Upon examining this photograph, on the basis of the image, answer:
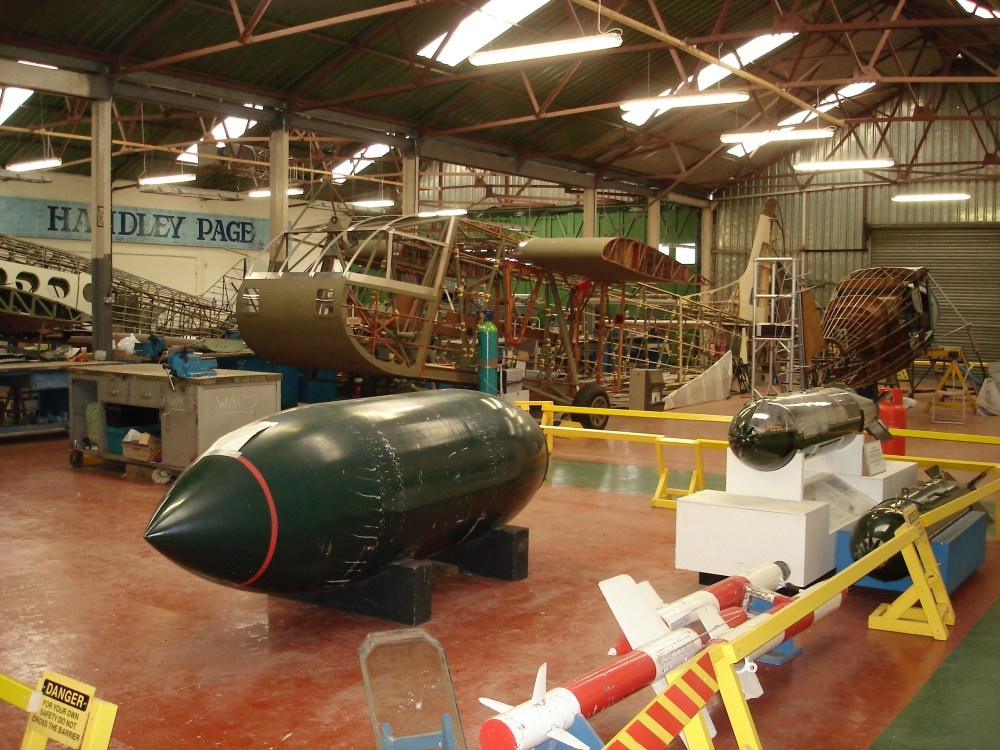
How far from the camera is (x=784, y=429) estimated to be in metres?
6.03

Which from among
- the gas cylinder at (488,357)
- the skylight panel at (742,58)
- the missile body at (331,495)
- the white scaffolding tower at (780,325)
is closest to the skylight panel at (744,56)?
the skylight panel at (742,58)

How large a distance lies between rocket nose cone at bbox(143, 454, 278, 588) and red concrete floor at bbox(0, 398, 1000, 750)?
0.60 m

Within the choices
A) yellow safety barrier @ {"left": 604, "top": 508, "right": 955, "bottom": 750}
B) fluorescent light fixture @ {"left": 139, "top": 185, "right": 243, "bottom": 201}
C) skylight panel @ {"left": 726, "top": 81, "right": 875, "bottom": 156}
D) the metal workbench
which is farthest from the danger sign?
fluorescent light fixture @ {"left": 139, "top": 185, "right": 243, "bottom": 201}

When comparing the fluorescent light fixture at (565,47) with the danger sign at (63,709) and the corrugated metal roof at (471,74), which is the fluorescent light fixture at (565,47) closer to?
the corrugated metal roof at (471,74)

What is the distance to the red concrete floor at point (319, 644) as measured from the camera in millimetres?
4242

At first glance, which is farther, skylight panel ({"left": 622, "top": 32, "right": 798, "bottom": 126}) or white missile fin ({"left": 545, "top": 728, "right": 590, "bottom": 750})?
skylight panel ({"left": 622, "top": 32, "right": 798, "bottom": 126})

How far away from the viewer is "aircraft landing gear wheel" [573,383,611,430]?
1386 centimetres

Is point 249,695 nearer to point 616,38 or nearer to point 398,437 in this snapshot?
point 398,437

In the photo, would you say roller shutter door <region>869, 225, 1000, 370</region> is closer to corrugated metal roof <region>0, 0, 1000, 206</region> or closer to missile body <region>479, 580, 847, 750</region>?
corrugated metal roof <region>0, 0, 1000, 206</region>

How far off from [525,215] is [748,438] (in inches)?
1150

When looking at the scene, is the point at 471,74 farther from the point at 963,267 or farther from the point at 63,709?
the point at 963,267

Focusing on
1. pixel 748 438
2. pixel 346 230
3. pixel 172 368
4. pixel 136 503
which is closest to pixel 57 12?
pixel 346 230

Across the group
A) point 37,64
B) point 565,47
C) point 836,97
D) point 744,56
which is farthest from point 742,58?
point 37,64

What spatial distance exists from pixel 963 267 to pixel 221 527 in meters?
27.0
